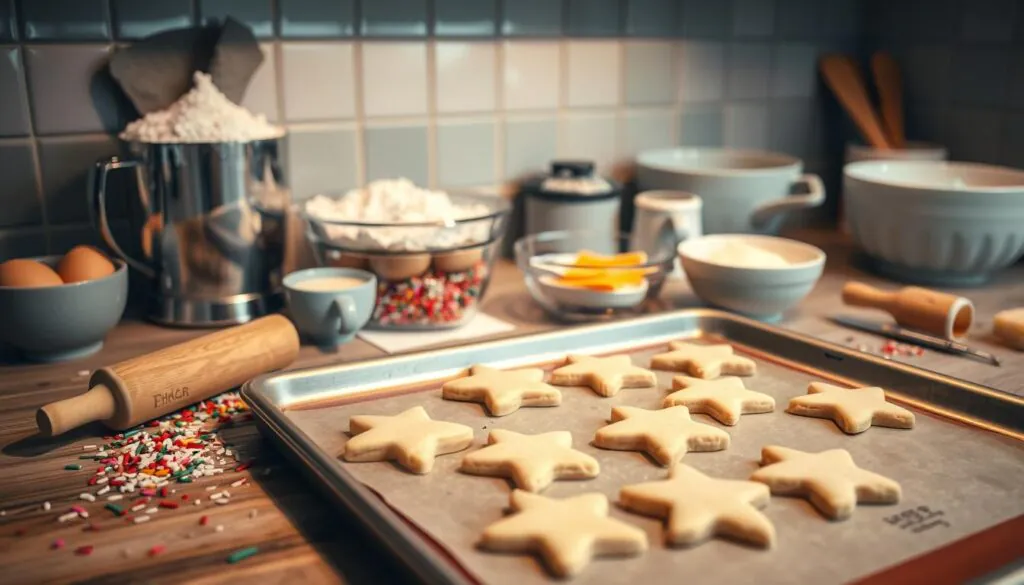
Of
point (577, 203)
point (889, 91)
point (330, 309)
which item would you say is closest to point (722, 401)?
point (330, 309)

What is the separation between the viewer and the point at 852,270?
131cm

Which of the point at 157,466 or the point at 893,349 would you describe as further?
the point at 893,349

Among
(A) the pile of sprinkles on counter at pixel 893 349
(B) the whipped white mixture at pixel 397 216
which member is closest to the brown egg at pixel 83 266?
(B) the whipped white mixture at pixel 397 216

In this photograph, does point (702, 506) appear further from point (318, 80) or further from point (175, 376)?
point (318, 80)

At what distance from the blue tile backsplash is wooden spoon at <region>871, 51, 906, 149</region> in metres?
0.03

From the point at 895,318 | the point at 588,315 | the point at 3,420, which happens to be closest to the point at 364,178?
the point at 588,315

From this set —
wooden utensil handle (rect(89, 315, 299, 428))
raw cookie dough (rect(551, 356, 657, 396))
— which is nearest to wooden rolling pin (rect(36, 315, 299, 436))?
wooden utensil handle (rect(89, 315, 299, 428))

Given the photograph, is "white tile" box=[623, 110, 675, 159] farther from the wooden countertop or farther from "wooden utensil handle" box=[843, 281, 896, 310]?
the wooden countertop

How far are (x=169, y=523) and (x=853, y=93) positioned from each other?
1382 mm

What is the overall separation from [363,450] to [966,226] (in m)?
0.87

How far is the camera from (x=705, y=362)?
835 millimetres

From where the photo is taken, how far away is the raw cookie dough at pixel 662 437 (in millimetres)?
661

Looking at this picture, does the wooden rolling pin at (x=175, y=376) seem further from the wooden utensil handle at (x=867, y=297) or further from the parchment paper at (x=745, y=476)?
the wooden utensil handle at (x=867, y=297)

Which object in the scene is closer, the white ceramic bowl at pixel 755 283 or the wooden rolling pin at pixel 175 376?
the wooden rolling pin at pixel 175 376
